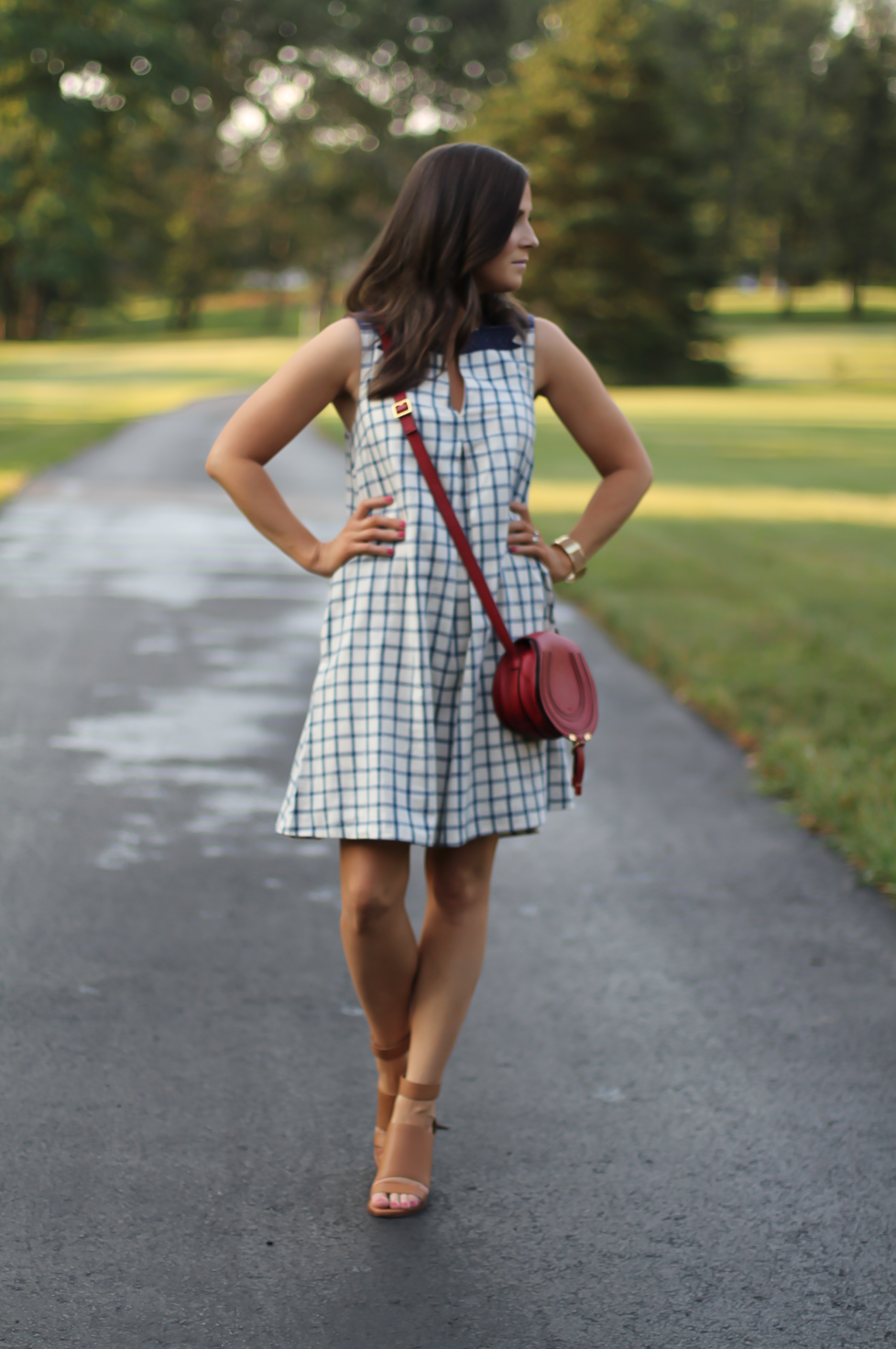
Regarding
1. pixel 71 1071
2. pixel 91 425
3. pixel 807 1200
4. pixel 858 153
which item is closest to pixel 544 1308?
pixel 807 1200

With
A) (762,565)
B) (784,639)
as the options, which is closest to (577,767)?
(784,639)

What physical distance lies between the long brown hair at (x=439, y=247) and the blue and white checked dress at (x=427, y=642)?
5cm

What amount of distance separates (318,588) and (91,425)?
54.4 feet

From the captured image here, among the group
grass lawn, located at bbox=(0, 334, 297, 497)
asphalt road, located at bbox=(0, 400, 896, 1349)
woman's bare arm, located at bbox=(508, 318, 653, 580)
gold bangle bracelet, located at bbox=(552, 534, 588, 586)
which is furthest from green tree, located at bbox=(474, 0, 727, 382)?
gold bangle bracelet, located at bbox=(552, 534, 588, 586)

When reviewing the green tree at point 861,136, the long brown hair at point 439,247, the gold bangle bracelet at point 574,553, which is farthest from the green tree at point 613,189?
the long brown hair at point 439,247

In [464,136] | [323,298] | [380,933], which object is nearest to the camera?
[380,933]

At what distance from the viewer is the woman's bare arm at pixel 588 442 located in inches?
118

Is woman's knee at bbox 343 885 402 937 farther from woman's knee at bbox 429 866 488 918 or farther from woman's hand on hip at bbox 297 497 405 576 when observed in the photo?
woman's hand on hip at bbox 297 497 405 576

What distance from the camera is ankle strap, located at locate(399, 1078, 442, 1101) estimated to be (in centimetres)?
298

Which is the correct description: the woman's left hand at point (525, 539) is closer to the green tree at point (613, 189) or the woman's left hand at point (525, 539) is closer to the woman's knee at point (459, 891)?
the woman's knee at point (459, 891)

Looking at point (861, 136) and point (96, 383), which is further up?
point (861, 136)

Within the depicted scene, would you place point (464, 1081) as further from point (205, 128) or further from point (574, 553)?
point (205, 128)

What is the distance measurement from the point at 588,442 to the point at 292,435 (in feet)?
2.14

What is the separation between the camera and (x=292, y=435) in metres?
3.01
